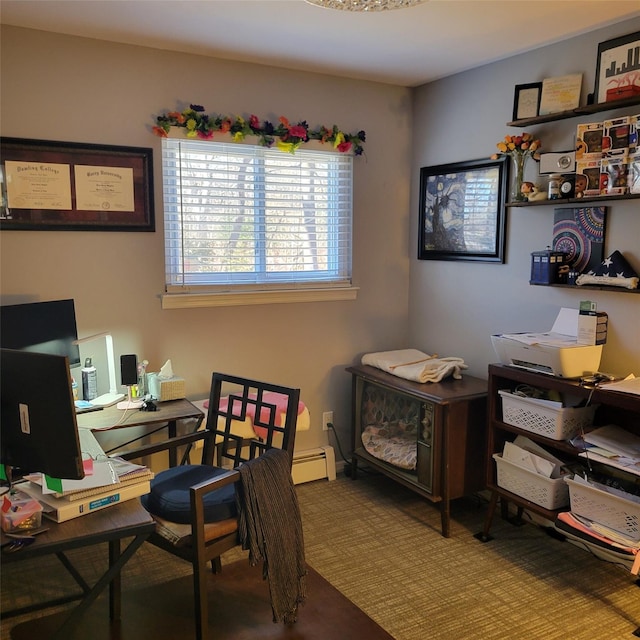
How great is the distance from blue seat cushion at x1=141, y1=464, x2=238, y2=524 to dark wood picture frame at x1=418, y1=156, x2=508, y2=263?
1.97 metres

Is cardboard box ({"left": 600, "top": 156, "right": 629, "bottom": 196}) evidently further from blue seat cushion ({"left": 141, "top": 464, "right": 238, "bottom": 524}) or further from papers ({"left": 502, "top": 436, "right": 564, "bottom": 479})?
blue seat cushion ({"left": 141, "top": 464, "right": 238, "bottom": 524})

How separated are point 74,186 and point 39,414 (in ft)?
5.51

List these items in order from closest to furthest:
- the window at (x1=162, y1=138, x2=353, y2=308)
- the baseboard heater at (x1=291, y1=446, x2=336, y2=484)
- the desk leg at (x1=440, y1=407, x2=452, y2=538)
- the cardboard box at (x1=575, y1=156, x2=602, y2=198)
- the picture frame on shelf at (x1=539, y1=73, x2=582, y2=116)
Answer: the cardboard box at (x1=575, y1=156, x2=602, y2=198) < the picture frame on shelf at (x1=539, y1=73, x2=582, y2=116) < the desk leg at (x1=440, y1=407, x2=452, y2=538) < the window at (x1=162, y1=138, x2=353, y2=308) < the baseboard heater at (x1=291, y1=446, x2=336, y2=484)

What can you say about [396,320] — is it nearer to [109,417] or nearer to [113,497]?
[109,417]

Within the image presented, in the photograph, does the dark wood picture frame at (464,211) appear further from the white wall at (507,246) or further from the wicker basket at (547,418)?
the wicker basket at (547,418)

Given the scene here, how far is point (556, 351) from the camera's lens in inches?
104

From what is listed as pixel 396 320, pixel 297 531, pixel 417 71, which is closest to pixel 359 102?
pixel 417 71

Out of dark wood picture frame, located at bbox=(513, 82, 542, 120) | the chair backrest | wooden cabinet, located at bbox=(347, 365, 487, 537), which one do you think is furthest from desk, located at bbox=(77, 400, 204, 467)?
dark wood picture frame, located at bbox=(513, 82, 542, 120)

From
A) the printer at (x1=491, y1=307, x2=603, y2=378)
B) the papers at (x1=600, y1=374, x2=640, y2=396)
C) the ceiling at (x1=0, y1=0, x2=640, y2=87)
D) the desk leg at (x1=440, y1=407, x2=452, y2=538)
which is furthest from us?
the desk leg at (x1=440, y1=407, x2=452, y2=538)

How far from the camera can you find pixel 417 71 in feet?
11.7

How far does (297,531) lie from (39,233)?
1.90 meters

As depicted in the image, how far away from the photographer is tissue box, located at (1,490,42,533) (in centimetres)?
165

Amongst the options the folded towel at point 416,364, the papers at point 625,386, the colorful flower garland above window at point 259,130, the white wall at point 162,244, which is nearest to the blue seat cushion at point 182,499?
the white wall at point 162,244

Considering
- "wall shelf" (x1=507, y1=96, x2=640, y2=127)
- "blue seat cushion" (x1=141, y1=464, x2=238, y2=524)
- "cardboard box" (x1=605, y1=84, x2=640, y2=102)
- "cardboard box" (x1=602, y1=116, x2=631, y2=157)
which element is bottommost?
"blue seat cushion" (x1=141, y1=464, x2=238, y2=524)
